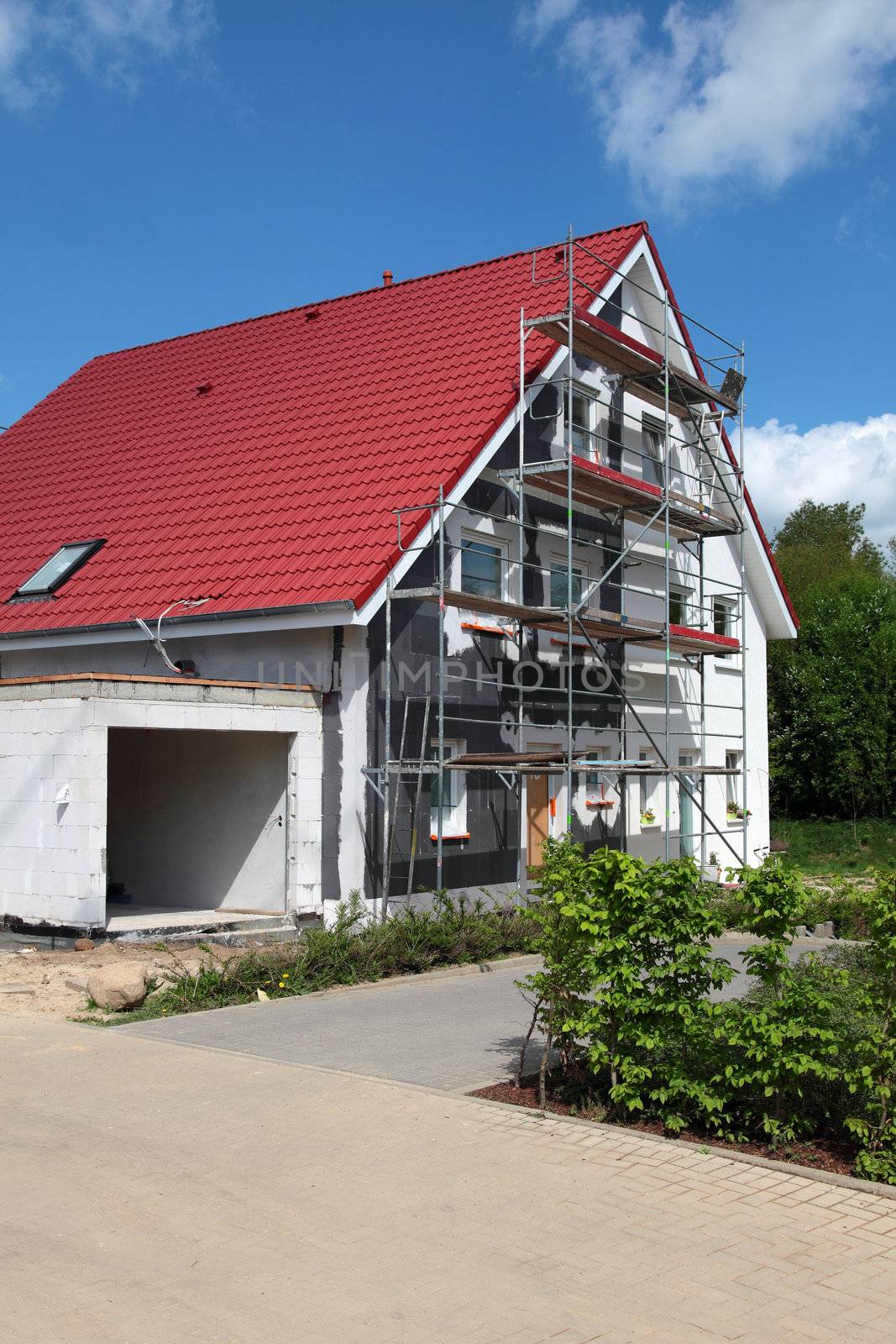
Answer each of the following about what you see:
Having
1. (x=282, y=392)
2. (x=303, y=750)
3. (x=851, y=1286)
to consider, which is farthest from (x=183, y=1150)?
(x=282, y=392)

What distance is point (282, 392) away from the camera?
1928cm

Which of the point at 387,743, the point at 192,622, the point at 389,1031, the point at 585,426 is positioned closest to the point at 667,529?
the point at 585,426

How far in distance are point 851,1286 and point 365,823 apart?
968 cm

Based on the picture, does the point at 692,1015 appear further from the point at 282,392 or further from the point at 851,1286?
the point at 282,392

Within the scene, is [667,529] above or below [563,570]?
above

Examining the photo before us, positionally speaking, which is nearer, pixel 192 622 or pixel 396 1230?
pixel 396 1230

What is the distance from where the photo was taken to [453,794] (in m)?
15.6

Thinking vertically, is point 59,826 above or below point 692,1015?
above

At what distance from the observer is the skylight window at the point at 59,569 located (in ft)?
54.4

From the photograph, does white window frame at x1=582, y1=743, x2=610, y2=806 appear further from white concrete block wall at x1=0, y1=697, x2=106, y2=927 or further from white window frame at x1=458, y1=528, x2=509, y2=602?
white concrete block wall at x1=0, y1=697, x2=106, y2=927

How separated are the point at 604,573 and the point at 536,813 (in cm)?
366

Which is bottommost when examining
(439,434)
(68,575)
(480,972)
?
(480,972)

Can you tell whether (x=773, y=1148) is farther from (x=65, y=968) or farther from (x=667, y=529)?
(x=667, y=529)

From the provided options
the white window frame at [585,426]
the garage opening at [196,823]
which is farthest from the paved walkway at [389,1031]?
the white window frame at [585,426]
